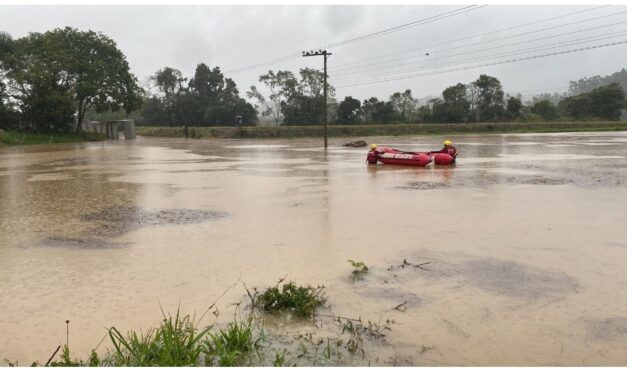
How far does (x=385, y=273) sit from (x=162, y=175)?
12940mm

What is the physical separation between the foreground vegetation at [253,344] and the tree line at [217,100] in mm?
41652

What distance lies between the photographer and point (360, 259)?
663cm

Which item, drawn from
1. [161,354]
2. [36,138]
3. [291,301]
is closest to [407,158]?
[291,301]

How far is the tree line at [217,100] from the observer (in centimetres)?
4156

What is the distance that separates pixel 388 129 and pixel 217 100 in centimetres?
2407

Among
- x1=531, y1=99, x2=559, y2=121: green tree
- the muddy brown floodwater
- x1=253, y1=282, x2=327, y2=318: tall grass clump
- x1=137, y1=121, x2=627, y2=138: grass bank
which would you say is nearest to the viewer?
the muddy brown floodwater

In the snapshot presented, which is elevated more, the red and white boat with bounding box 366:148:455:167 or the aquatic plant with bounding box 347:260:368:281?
the red and white boat with bounding box 366:148:455:167

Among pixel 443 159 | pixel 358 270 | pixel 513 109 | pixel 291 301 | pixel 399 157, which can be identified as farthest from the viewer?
pixel 513 109

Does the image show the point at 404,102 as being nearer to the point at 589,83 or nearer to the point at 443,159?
the point at 443,159

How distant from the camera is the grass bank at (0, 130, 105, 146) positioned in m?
36.9

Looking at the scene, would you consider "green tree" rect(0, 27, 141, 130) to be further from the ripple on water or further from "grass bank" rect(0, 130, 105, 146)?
the ripple on water

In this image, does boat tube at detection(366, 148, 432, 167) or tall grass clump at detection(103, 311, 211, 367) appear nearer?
tall grass clump at detection(103, 311, 211, 367)

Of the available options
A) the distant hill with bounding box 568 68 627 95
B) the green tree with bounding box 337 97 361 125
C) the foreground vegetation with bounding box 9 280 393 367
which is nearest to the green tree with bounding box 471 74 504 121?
the green tree with bounding box 337 97 361 125

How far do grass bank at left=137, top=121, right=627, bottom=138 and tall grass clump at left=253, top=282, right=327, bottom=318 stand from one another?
166ft
